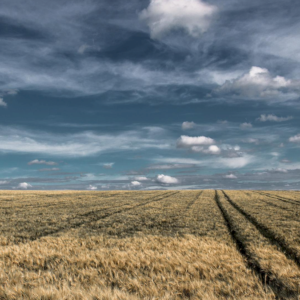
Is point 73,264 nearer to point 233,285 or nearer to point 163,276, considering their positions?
point 163,276

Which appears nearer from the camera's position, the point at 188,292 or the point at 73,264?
the point at 188,292

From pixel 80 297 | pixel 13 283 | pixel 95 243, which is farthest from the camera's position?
pixel 95 243

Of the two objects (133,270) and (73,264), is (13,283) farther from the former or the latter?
(133,270)

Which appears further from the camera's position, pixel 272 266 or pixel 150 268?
pixel 272 266

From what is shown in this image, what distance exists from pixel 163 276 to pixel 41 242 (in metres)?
7.44

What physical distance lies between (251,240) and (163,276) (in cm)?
711

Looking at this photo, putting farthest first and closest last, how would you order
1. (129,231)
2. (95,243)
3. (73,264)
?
(129,231) < (95,243) < (73,264)

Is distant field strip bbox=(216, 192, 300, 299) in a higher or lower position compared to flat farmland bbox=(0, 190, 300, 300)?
lower

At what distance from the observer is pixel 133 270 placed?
809cm

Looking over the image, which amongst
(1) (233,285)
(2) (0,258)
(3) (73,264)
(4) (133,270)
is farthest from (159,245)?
(2) (0,258)

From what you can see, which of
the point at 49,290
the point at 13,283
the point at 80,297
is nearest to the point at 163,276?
the point at 80,297

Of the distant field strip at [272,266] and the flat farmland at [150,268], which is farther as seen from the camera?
the distant field strip at [272,266]

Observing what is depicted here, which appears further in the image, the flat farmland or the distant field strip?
the distant field strip

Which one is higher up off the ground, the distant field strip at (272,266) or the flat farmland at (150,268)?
the flat farmland at (150,268)
